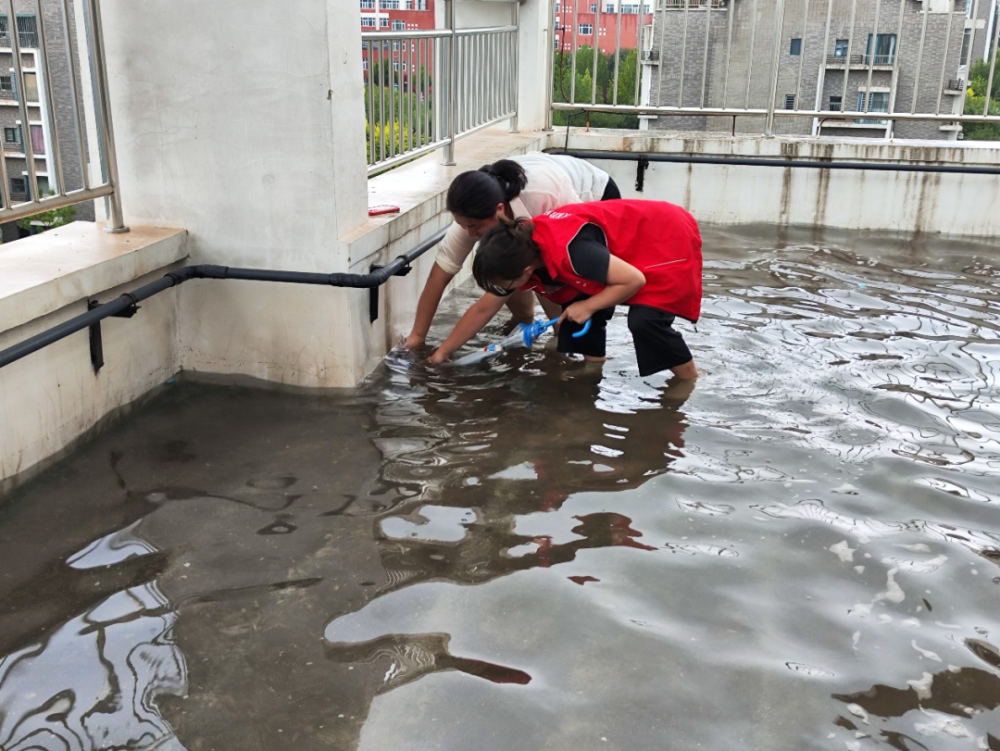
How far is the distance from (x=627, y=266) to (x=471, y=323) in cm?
83

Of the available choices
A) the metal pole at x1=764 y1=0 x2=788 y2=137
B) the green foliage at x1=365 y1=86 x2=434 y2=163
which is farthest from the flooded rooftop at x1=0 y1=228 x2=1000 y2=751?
the metal pole at x1=764 y1=0 x2=788 y2=137

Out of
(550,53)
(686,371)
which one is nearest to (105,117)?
(686,371)

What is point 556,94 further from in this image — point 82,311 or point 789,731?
point 789,731

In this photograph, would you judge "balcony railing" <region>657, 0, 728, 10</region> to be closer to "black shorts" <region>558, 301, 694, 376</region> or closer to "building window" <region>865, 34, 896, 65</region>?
"building window" <region>865, 34, 896, 65</region>

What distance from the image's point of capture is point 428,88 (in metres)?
5.89

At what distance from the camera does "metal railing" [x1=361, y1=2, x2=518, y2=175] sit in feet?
16.8

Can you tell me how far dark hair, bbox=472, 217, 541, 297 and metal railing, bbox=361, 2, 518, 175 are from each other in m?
1.33

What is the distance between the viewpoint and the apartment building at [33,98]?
145 inches

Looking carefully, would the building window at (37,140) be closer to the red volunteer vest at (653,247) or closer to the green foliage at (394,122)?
the green foliage at (394,122)

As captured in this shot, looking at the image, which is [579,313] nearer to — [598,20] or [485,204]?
[485,204]

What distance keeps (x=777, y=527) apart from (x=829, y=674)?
2.67ft

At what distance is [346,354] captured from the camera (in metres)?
4.44

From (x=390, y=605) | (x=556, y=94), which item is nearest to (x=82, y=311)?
(x=390, y=605)

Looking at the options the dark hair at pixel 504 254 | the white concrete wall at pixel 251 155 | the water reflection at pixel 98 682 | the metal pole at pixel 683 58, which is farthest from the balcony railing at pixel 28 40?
the metal pole at pixel 683 58
